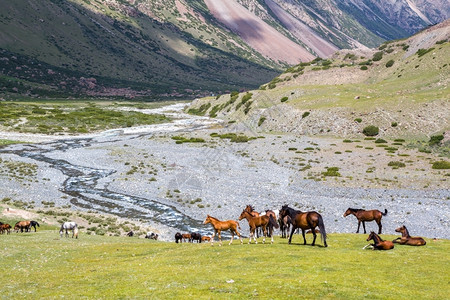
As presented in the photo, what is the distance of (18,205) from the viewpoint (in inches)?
1697

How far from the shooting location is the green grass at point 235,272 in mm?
13711

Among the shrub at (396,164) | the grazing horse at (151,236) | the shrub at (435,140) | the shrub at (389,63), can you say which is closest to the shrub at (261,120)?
the shrub at (435,140)

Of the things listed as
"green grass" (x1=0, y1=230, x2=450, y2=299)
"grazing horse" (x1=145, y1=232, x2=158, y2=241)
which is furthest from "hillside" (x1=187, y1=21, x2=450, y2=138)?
"green grass" (x1=0, y1=230, x2=450, y2=299)

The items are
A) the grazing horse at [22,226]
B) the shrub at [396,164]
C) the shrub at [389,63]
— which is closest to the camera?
the grazing horse at [22,226]

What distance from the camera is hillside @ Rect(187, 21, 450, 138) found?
8475 centimetres

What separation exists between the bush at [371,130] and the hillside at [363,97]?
54.8 inches

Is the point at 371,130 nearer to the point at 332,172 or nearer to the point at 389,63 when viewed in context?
the point at 332,172

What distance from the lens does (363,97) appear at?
10244 cm

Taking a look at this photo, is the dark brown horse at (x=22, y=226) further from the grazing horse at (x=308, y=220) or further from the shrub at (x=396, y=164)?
the shrub at (x=396, y=164)

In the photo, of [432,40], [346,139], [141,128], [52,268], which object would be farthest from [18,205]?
[432,40]

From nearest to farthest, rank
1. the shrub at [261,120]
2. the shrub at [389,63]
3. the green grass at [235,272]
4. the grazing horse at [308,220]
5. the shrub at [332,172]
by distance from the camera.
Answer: the green grass at [235,272] < the grazing horse at [308,220] < the shrub at [332,172] < the shrub at [261,120] < the shrub at [389,63]

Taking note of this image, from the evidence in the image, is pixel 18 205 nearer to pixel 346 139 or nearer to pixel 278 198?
pixel 278 198

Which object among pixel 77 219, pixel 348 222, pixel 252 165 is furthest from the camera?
pixel 252 165

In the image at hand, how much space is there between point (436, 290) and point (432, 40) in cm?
12870
